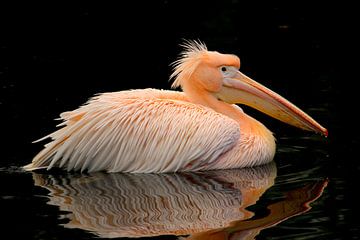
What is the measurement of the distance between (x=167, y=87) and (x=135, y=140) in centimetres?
345

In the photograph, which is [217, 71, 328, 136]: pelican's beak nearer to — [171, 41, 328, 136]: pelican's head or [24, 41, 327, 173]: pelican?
[171, 41, 328, 136]: pelican's head

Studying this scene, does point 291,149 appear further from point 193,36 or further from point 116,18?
point 116,18

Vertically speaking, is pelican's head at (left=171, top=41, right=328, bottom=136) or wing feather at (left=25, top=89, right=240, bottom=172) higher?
pelican's head at (left=171, top=41, right=328, bottom=136)

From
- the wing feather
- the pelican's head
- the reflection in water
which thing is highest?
the pelican's head

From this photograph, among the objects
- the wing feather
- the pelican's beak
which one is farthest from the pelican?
the pelican's beak

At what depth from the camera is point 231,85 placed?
26.4 ft

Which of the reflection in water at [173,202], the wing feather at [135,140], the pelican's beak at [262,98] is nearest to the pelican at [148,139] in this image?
the wing feather at [135,140]

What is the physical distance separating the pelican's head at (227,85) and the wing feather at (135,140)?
1.53 ft

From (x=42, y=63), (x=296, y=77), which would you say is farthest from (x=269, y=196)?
(x=42, y=63)

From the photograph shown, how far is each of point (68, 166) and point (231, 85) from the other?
1686mm

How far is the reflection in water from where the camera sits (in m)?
5.98

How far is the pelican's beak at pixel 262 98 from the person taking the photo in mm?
8031

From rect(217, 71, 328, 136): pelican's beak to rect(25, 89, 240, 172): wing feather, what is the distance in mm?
532

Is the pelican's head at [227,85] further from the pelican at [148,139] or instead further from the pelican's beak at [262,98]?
the pelican at [148,139]
